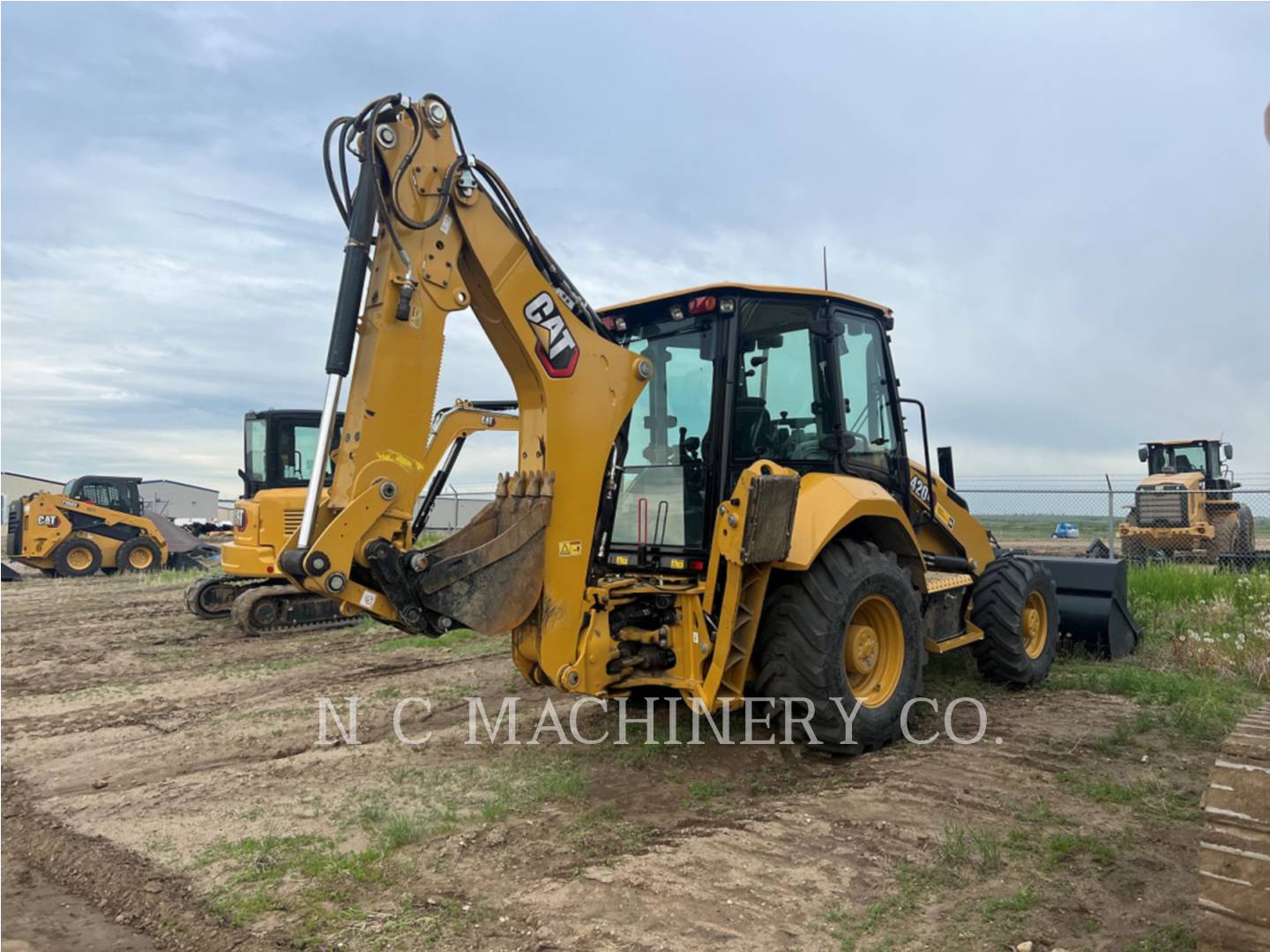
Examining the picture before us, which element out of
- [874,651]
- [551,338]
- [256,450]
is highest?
[256,450]

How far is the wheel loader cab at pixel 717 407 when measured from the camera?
5.46 metres

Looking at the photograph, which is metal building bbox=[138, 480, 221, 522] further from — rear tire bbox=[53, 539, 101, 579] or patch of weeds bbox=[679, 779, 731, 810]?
patch of weeds bbox=[679, 779, 731, 810]

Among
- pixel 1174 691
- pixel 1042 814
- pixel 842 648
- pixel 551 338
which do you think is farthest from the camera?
pixel 1174 691

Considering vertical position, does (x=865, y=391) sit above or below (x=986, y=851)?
above

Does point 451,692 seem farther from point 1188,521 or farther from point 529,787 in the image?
point 1188,521

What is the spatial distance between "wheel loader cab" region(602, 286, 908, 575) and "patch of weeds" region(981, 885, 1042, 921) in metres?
2.36

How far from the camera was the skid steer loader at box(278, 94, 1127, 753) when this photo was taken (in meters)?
4.34

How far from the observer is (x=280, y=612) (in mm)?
11586

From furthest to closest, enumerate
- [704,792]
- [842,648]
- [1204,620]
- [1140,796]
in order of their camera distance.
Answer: [1204,620] → [842,648] → [704,792] → [1140,796]

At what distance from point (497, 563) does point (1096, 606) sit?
19.1 ft

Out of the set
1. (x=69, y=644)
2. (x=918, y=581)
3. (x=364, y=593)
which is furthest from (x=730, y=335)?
(x=69, y=644)

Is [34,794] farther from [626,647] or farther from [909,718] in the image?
[909,718]

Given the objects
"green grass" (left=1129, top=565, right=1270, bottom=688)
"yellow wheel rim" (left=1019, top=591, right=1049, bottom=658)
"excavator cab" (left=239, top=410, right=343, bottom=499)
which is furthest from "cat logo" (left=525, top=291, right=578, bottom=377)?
"excavator cab" (left=239, top=410, right=343, bottom=499)

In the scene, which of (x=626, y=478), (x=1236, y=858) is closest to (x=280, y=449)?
(x=626, y=478)
